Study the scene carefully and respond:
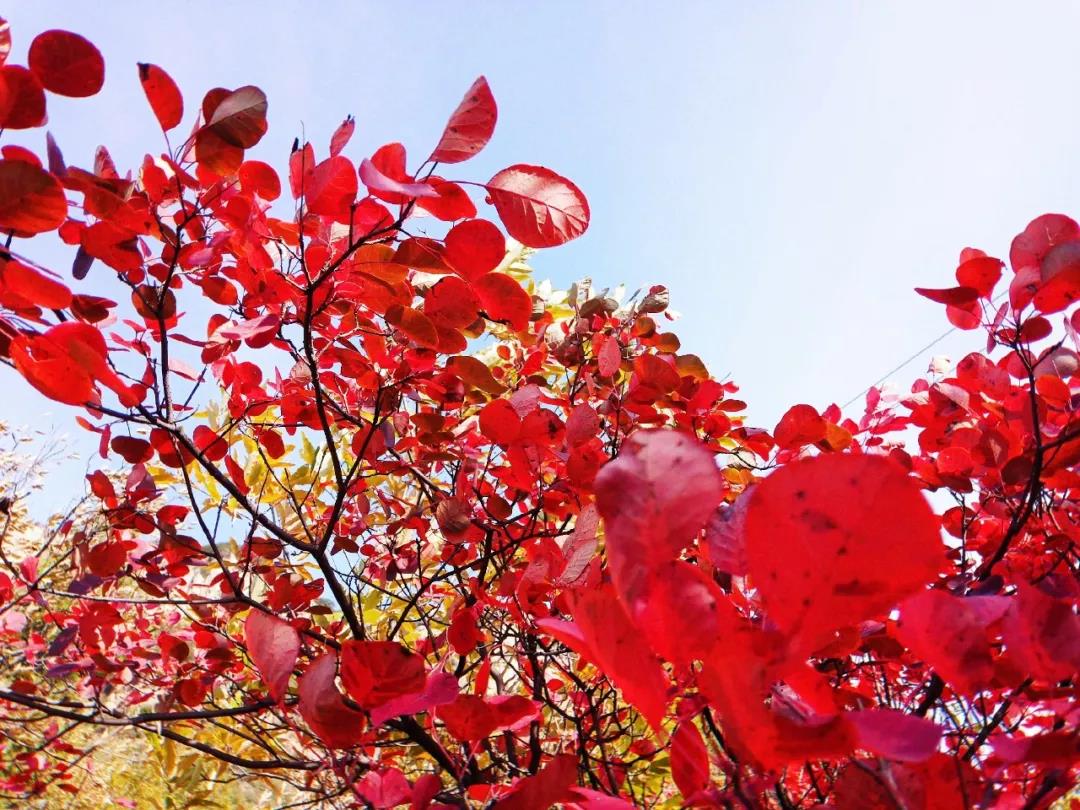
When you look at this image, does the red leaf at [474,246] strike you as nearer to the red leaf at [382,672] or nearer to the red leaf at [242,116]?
the red leaf at [242,116]

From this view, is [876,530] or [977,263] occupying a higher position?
[977,263]

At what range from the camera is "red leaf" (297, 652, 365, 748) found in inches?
18.7

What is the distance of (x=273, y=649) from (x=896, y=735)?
0.43 m

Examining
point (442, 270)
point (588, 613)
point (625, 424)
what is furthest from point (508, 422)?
point (588, 613)

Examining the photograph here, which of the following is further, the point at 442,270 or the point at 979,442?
the point at 979,442

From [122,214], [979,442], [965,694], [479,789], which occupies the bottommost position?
[965,694]

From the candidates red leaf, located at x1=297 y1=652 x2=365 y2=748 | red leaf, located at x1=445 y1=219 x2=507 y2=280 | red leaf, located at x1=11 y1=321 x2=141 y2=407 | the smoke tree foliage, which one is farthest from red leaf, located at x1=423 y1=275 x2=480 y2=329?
red leaf, located at x1=297 y1=652 x2=365 y2=748

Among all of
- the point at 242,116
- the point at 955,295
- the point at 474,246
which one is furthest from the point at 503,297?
the point at 955,295

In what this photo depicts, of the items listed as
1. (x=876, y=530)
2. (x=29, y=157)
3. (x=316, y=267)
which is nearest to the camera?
(x=876, y=530)

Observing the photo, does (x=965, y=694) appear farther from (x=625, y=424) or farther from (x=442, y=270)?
(x=625, y=424)

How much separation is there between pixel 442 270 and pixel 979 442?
87 cm

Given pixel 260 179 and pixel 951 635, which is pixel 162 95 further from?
pixel 951 635

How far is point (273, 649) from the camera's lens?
514 millimetres

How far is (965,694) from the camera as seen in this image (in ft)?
1.18
